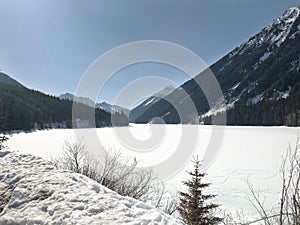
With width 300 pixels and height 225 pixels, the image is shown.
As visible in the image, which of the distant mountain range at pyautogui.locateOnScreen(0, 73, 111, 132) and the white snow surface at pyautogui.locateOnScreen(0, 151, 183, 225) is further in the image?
the distant mountain range at pyautogui.locateOnScreen(0, 73, 111, 132)

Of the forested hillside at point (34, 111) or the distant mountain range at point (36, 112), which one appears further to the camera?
the distant mountain range at point (36, 112)

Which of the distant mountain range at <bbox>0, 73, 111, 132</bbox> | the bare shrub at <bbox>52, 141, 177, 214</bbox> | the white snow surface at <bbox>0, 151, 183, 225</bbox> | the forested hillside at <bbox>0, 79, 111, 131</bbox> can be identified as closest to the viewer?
the white snow surface at <bbox>0, 151, 183, 225</bbox>

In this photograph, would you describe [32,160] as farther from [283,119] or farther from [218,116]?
[218,116]

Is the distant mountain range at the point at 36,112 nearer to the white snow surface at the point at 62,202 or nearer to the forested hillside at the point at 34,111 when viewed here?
the forested hillside at the point at 34,111

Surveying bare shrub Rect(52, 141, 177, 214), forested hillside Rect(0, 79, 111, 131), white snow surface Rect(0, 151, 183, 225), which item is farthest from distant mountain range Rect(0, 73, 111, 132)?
white snow surface Rect(0, 151, 183, 225)

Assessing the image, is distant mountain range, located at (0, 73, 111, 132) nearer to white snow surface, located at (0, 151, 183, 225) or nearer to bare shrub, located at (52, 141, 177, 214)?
bare shrub, located at (52, 141, 177, 214)

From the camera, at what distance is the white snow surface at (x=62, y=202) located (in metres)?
2.24

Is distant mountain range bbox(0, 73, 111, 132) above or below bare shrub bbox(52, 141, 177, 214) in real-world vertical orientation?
above

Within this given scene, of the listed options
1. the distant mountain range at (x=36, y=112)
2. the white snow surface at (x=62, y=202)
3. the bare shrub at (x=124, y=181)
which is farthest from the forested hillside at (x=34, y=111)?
the white snow surface at (x=62, y=202)

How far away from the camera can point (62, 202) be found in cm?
251

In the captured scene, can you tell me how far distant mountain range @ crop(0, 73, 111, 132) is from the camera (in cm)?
7012

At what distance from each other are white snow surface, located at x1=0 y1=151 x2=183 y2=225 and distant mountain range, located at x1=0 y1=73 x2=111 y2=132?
228 ft

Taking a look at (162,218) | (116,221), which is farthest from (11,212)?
(162,218)

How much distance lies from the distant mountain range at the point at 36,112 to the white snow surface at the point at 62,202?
6950 cm
